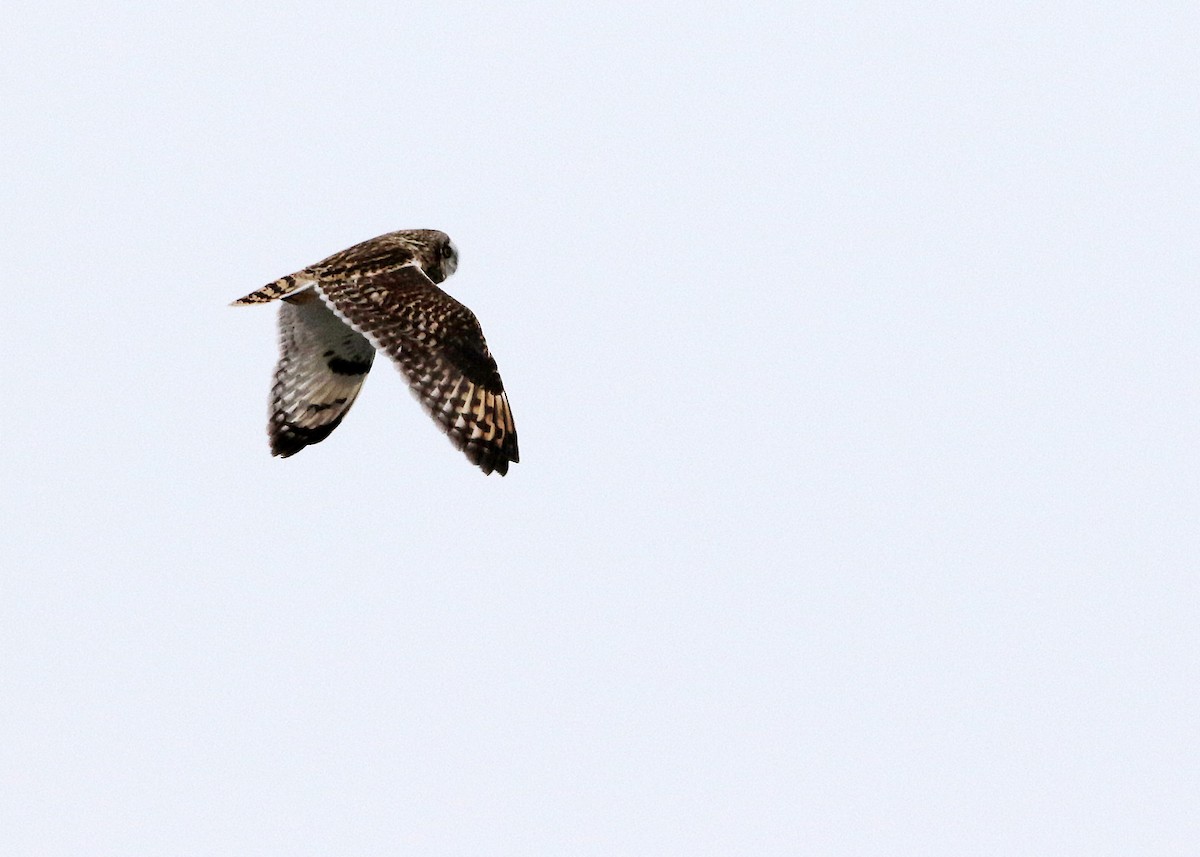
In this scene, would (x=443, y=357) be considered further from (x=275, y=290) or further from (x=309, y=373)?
(x=309, y=373)

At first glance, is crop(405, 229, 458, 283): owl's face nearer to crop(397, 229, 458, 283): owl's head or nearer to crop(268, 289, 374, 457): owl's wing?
crop(397, 229, 458, 283): owl's head

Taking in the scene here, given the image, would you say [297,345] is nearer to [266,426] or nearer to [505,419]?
[266,426]

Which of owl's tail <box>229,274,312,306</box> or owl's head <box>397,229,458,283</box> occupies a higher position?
owl's head <box>397,229,458,283</box>

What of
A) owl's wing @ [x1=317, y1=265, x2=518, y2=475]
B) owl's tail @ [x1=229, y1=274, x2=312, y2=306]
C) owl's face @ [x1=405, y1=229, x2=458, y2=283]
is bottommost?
owl's wing @ [x1=317, y1=265, x2=518, y2=475]

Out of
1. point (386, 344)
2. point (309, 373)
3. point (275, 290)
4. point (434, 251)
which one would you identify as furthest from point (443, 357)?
point (434, 251)

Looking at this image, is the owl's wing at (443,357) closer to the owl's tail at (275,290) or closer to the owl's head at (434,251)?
the owl's tail at (275,290)

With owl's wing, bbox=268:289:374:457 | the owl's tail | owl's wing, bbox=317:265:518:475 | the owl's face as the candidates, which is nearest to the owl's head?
the owl's face

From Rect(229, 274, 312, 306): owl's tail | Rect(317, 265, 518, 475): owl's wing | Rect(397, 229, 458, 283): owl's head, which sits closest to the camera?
Rect(317, 265, 518, 475): owl's wing

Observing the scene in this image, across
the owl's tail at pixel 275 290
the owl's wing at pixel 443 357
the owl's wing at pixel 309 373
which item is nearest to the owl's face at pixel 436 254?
the owl's wing at pixel 309 373
